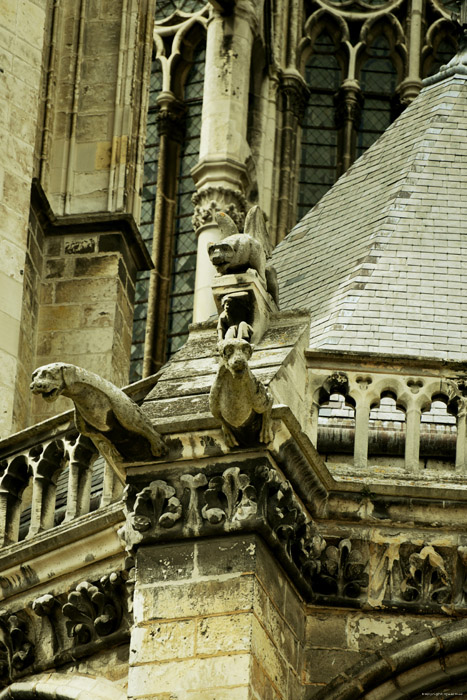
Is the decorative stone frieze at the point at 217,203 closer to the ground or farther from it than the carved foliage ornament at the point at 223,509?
farther from it

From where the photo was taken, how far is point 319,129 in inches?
999

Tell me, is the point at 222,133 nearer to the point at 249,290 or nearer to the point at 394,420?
the point at 394,420

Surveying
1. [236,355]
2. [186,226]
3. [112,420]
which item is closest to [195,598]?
[112,420]

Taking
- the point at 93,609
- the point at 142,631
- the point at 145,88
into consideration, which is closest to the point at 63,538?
the point at 93,609

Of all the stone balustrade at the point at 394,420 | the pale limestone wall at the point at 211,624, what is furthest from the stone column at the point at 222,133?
the pale limestone wall at the point at 211,624

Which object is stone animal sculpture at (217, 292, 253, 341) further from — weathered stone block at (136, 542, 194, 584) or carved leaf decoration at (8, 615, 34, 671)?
carved leaf decoration at (8, 615, 34, 671)

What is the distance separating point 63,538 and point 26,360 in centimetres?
499

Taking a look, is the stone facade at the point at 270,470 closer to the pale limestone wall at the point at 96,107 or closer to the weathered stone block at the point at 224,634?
the weathered stone block at the point at 224,634

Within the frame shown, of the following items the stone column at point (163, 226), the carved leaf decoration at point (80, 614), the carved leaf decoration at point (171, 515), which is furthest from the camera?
the stone column at point (163, 226)

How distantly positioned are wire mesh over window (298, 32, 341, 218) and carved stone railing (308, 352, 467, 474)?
12.1m

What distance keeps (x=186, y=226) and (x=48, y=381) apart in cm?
1287

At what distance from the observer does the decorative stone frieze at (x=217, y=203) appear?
21.4m

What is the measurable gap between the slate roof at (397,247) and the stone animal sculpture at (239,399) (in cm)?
159

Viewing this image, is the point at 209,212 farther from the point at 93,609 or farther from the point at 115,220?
the point at 93,609
